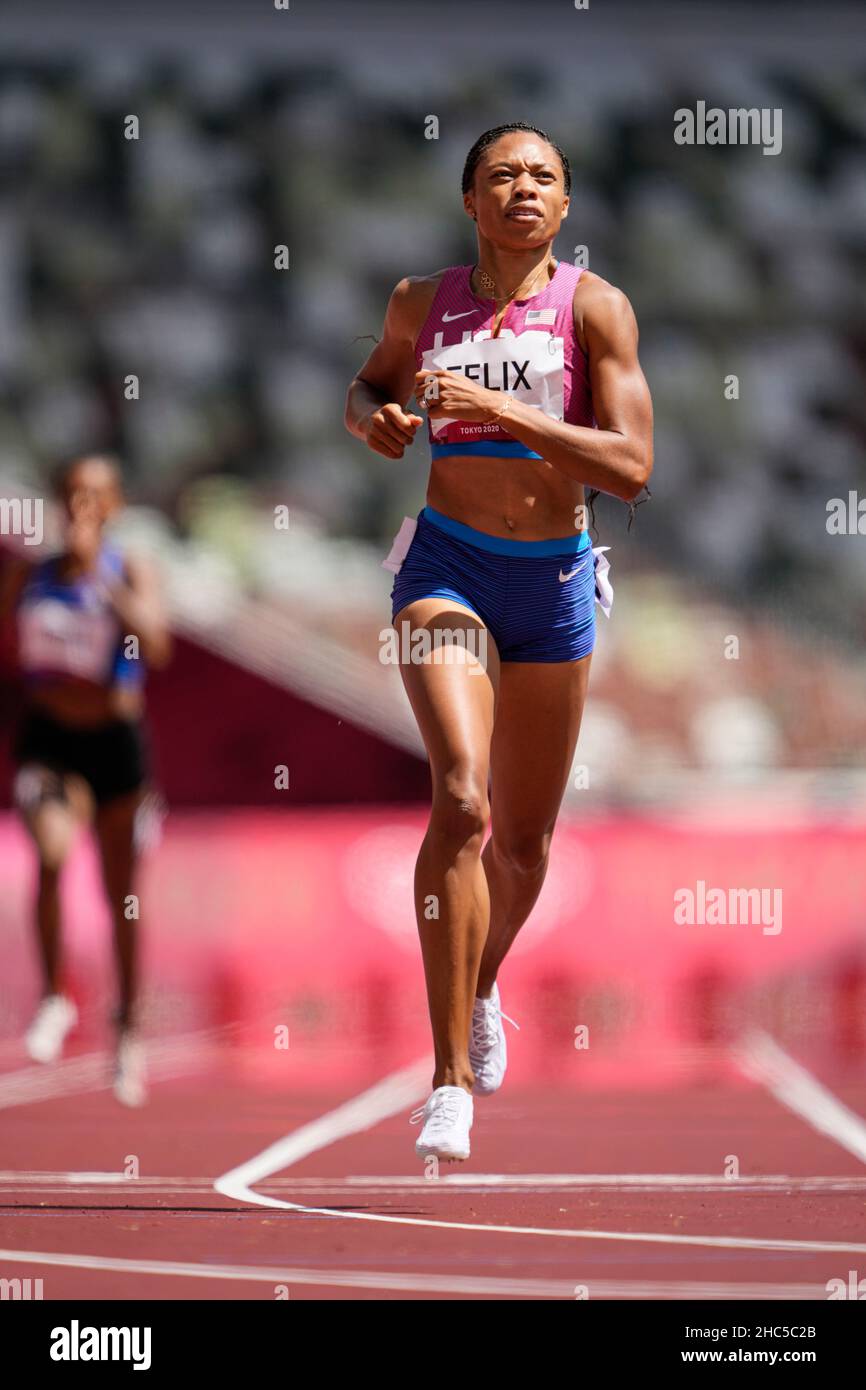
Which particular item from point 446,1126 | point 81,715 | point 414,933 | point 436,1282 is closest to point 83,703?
point 81,715

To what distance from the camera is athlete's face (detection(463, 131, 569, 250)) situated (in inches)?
148

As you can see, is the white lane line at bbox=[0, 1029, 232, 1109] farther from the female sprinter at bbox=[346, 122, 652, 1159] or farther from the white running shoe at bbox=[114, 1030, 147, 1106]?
the female sprinter at bbox=[346, 122, 652, 1159]

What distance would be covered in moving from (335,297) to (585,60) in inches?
85.8

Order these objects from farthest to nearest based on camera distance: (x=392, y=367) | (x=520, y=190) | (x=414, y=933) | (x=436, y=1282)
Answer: (x=414, y=933)
(x=392, y=367)
(x=520, y=190)
(x=436, y=1282)

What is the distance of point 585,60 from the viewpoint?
1230cm

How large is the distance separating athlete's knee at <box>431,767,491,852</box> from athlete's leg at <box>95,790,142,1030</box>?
260cm

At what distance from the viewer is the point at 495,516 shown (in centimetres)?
386

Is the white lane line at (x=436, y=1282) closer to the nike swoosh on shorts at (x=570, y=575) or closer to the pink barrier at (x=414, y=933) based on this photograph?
the nike swoosh on shorts at (x=570, y=575)

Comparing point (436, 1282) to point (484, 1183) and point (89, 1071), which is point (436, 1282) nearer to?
point (484, 1183)

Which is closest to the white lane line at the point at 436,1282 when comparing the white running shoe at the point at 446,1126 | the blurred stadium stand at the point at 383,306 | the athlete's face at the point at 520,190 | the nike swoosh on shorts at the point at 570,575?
the white running shoe at the point at 446,1126

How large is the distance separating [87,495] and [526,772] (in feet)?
9.07

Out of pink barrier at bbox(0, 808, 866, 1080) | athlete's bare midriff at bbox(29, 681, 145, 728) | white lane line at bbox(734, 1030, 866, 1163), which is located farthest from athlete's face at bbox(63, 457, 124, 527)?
white lane line at bbox(734, 1030, 866, 1163)

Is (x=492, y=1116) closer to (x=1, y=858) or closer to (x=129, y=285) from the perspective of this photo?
(x=1, y=858)

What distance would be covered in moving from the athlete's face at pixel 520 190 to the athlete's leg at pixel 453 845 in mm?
799
